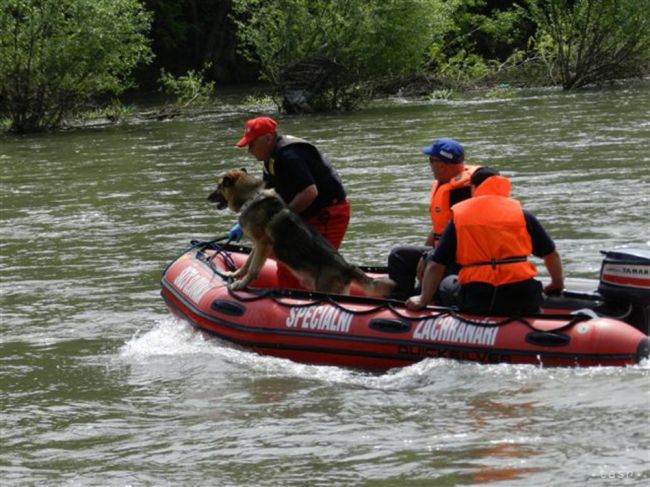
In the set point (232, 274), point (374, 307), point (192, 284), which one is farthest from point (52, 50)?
point (374, 307)

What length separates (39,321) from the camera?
35.8 ft

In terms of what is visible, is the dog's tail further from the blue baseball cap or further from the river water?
the blue baseball cap

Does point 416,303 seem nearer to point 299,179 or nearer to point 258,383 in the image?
point 258,383

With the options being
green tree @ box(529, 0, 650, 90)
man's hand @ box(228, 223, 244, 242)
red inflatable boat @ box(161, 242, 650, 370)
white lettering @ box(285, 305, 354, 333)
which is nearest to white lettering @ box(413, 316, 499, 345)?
red inflatable boat @ box(161, 242, 650, 370)

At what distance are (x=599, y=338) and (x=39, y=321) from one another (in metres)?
5.00

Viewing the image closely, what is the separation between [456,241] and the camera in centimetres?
831

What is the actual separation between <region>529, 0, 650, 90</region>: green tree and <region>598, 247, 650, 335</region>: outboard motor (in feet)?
79.5

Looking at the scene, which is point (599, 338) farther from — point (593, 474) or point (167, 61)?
point (167, 61)

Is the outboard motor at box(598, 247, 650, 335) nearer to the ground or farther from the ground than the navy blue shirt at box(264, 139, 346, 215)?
nearer to the ground

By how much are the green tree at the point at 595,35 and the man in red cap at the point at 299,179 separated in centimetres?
2324

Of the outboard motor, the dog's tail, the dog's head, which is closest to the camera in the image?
the outboard motor

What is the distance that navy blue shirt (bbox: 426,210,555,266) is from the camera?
8305 mm

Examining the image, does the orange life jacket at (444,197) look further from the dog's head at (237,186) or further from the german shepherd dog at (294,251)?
the dog's head at (237,186)

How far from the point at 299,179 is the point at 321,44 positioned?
21667 millimetres
